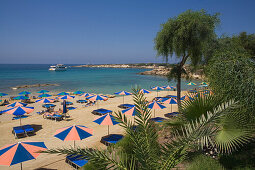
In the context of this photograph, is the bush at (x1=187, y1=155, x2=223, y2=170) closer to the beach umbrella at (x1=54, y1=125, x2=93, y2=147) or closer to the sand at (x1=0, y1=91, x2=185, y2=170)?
the sand at (x1=0, y1=91, x2=185, y2=170)

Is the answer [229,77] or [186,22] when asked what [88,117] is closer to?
→ [186,22]

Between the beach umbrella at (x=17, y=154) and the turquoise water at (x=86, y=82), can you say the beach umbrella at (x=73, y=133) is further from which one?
the turquoise water at (x=86, y=82)

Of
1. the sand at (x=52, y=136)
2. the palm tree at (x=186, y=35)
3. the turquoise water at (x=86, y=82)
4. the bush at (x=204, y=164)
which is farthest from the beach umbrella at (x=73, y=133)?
the turquoise water at (x=86, y=82)

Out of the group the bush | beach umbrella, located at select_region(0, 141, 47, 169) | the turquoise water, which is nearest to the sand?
beach umbrella, located at select_region(0, 141, 47, 169)

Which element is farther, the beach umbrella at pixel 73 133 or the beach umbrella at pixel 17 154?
the beach umbrella at pixel 73 133

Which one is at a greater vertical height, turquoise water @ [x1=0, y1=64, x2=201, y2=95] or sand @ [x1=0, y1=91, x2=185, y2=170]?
turquoise water @ [x1=0, y1=64, x2=201, y2=95]

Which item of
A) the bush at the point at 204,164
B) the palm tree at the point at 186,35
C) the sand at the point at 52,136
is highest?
the palm tree at the point at 186,35

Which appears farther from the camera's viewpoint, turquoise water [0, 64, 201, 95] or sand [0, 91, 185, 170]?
turquoise water [0, 64, 201, 95]

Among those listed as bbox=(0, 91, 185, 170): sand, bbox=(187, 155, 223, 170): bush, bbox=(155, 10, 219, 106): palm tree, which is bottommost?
bbox=(0, 91, 185, 170): sand

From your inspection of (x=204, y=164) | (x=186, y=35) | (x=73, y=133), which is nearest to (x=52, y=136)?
(x=73, y=133)

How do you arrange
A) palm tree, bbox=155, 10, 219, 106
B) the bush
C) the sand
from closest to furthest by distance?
1. the bush
2. the sand
3. palm tree, bbox=155, 10, 219, 106

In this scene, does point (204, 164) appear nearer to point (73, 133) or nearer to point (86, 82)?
point (73, 133)

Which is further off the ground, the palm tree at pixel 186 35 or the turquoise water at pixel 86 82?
the palm tree at pixel 186 35

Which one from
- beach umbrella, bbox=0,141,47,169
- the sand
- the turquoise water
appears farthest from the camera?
the turquoise water
